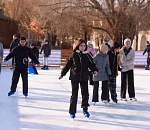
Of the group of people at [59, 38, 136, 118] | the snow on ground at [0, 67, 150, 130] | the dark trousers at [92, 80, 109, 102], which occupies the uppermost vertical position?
the group of people at [59, 38, 136, 118]

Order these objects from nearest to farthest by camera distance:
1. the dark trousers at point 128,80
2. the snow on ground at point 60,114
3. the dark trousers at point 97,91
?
the snow on ground at point 60,114 → the dark trousers at point 97,91 → the dark trousers at point 128,80

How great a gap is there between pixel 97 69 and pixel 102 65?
1038 millimetres

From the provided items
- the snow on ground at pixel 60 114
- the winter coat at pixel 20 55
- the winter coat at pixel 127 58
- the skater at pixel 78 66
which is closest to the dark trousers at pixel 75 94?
the skater at pixel 78 66

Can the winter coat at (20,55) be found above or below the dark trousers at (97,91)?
above

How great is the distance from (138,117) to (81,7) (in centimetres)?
2166

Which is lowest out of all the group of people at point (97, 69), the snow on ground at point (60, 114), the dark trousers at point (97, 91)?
the snow on ground at point (60, 114)

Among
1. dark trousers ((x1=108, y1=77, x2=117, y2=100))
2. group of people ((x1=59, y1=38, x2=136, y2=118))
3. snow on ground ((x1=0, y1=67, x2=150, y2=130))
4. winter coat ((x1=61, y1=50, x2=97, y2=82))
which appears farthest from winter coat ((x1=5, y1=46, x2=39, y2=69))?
winter coat ((x1=61, y1=50, x2=97, y2=82))

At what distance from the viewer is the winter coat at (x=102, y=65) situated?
7031mm

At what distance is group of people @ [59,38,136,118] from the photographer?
18.7 feet

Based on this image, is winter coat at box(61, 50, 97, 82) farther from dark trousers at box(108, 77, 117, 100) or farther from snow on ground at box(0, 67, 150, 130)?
dark trousers at box(108, 77, 117, 100)

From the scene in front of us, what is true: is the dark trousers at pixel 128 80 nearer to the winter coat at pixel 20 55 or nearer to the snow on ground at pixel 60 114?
the snow on ground at pixel 60 114

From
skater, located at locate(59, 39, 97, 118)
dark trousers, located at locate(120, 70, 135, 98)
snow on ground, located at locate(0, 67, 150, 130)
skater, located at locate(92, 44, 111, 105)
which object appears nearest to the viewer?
snow on ground, located at locate(0, 67, 150, 130)

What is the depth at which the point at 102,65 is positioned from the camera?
7.03m

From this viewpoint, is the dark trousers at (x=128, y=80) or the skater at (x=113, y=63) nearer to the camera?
the skater at (x=113, y=63)
